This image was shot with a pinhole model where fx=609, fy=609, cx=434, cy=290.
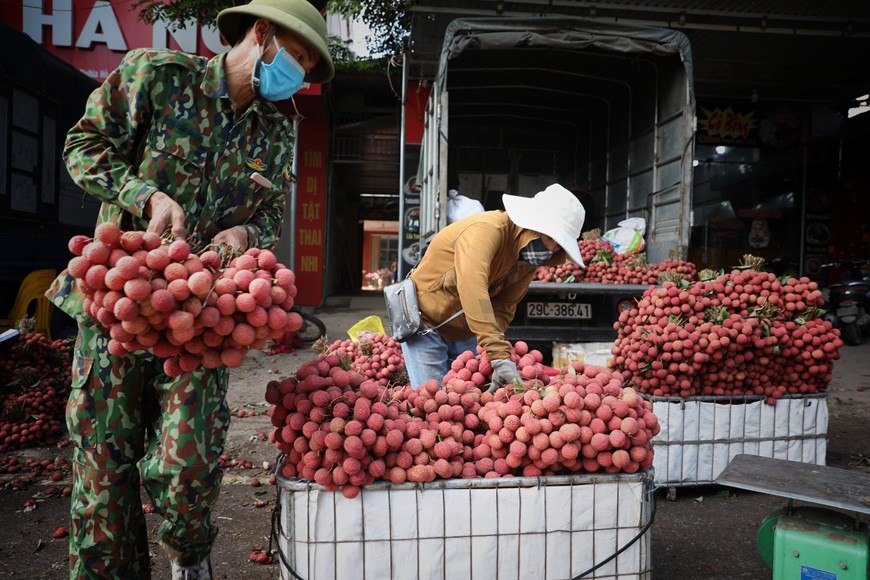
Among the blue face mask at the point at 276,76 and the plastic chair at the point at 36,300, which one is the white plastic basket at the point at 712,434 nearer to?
the blue face mask at the point at 276,76

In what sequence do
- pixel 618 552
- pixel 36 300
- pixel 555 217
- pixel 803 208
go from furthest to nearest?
1. pixel 803 208
2. pixel 36 300
3. pixel 555 217
4. pixel 618 552

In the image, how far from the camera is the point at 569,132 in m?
9.39

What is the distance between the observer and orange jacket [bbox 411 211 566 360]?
8.93 ft

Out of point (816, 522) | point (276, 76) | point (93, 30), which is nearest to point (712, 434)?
point (816, 522)

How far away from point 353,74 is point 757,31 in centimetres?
739

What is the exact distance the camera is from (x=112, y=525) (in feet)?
6.45

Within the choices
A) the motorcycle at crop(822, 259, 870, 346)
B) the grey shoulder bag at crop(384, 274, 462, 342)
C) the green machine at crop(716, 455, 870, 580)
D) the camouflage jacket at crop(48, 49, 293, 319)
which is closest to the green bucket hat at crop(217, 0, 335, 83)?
the camouflage jacket at crop(48, 49, 293, 319)

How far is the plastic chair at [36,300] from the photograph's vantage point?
6535 millimetres

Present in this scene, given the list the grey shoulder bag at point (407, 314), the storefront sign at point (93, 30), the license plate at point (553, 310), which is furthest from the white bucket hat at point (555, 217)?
the storefront sign at point (93, 30)

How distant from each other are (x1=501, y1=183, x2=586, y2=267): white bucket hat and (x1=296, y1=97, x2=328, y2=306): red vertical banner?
10240 mm

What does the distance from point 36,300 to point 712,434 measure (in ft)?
22.9

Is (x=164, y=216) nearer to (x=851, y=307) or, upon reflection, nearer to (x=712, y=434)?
(x=712, y=434)

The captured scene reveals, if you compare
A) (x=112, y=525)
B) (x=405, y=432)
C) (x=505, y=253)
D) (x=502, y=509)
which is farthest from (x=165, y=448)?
(x=505, y=253)

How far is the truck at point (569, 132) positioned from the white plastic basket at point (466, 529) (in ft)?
12.1
